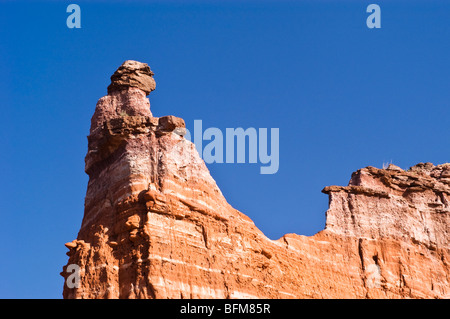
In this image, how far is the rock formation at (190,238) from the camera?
1809 inches

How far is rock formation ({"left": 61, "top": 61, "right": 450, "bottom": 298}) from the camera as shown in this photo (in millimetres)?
45938

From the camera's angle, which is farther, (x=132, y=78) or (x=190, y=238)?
(x=132, y=78)

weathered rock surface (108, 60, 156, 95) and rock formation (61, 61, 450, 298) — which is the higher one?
weathered rock surface (108, 60, 156, 95)

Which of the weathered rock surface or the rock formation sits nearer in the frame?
the rock formation

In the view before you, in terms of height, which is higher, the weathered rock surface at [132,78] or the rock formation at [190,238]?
the weathered rock surface at [132,78]

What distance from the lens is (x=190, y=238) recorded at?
156ft

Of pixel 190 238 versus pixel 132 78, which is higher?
pixel 132 78

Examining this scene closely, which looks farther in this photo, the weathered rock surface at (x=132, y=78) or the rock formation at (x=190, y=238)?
the weathered rock surface at (x=132, y=78)

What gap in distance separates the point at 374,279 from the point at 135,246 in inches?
663

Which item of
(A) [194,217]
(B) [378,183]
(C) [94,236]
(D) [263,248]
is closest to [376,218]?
(B) [378,183]

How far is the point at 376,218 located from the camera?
59812mm
